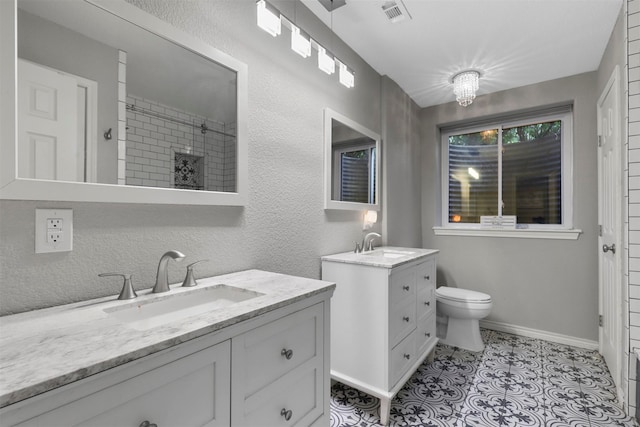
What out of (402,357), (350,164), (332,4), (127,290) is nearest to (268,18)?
(332,4)

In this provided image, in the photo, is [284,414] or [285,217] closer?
[284,414]

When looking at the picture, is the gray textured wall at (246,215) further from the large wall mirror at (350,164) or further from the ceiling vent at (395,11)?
the ceiling vent at (395,11)

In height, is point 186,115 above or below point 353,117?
below

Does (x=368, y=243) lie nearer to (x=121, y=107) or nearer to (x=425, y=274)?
(x=425, y=274)

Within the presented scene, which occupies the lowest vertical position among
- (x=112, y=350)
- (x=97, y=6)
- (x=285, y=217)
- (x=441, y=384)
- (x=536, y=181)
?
(x=441, y=384)

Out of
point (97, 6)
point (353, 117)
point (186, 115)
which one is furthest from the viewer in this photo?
point (353, 117)

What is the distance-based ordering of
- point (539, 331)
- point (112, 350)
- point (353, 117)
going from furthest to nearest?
1. point (539, 331)
2. point (353, 117)
3. point (112, 350)

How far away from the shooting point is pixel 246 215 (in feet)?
4.88

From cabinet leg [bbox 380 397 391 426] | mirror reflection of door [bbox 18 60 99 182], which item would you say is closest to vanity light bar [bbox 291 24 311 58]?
mirror reflection of door [bbox 18 60 99 182]

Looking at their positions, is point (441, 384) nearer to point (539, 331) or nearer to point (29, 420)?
point (539, 331)

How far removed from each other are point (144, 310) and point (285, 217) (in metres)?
0.86

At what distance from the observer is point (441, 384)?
2043 mm

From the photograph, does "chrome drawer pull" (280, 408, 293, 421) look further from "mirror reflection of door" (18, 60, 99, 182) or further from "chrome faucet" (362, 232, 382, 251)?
"chrome faucet" (362, 232, 382, 251)

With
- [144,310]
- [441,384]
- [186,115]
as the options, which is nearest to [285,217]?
[186,115]
